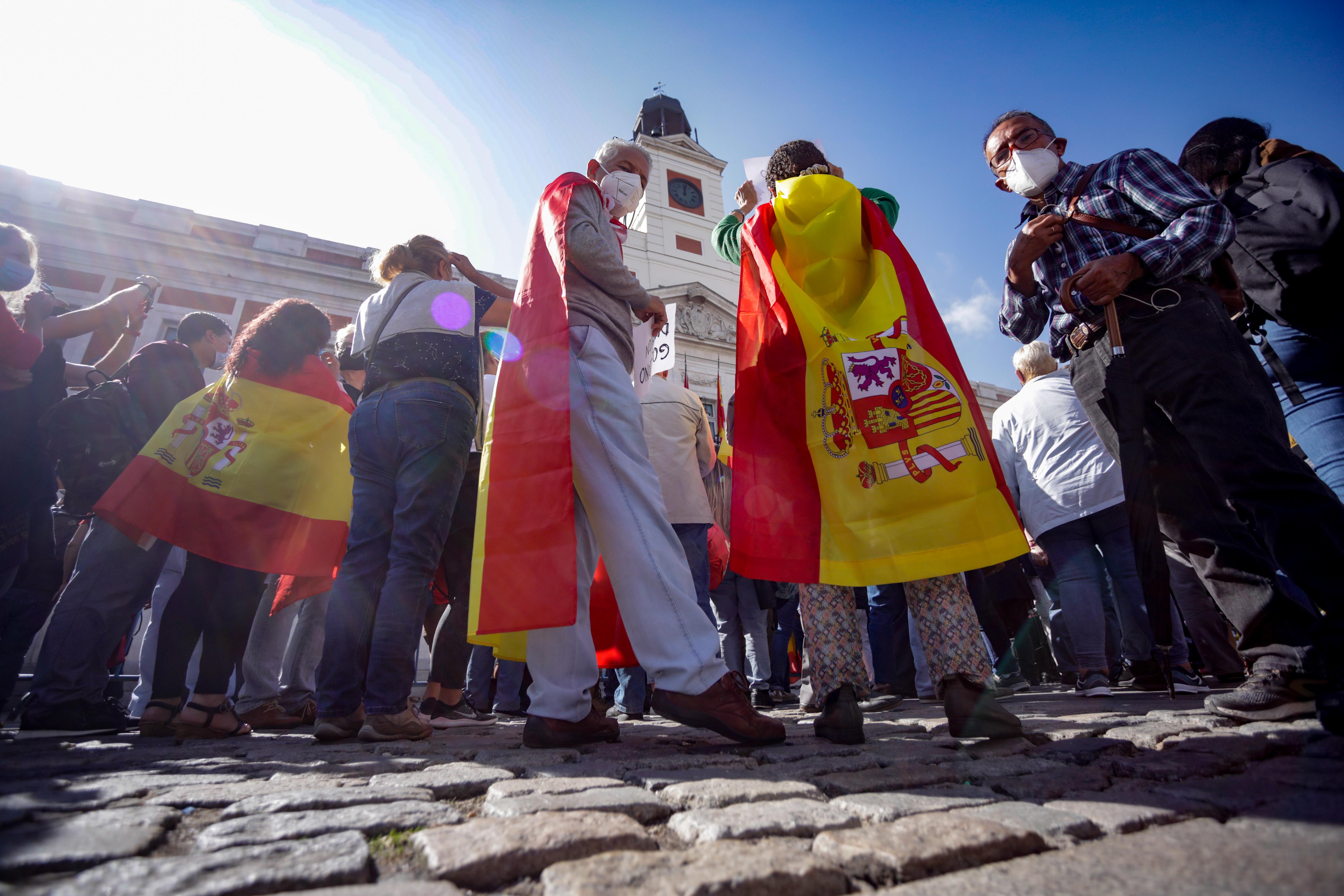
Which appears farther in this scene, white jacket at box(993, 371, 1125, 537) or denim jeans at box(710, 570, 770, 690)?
denim jeans at box(710, 570, 770, 690)

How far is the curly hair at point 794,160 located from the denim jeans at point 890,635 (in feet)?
7.95

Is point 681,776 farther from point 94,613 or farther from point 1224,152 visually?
point 1224,152

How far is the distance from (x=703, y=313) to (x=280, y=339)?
67.7ft

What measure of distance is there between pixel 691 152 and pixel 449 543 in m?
29.6

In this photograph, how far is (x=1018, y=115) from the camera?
7.82 ft

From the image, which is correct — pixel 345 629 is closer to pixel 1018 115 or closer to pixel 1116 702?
pixel 1018 115

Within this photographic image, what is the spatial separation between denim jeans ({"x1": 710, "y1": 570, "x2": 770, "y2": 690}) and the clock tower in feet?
54.3

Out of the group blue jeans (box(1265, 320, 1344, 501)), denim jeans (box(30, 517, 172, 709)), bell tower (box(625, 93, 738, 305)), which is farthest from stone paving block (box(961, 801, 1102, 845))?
bell tower (box(625, 93, 738, 305))

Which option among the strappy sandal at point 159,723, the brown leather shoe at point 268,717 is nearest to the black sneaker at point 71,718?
the strappy sandal at point 159,723

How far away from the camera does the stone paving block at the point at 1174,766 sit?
→ 1213mm

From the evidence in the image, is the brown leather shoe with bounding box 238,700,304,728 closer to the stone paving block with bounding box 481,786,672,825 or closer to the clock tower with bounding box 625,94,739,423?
the stone paving block with bounding box 481,786,672,825

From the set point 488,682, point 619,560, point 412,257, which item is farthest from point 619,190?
point 488,682

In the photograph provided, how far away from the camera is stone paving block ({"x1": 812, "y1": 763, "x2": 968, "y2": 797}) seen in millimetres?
1214

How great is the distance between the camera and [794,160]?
261 cm
